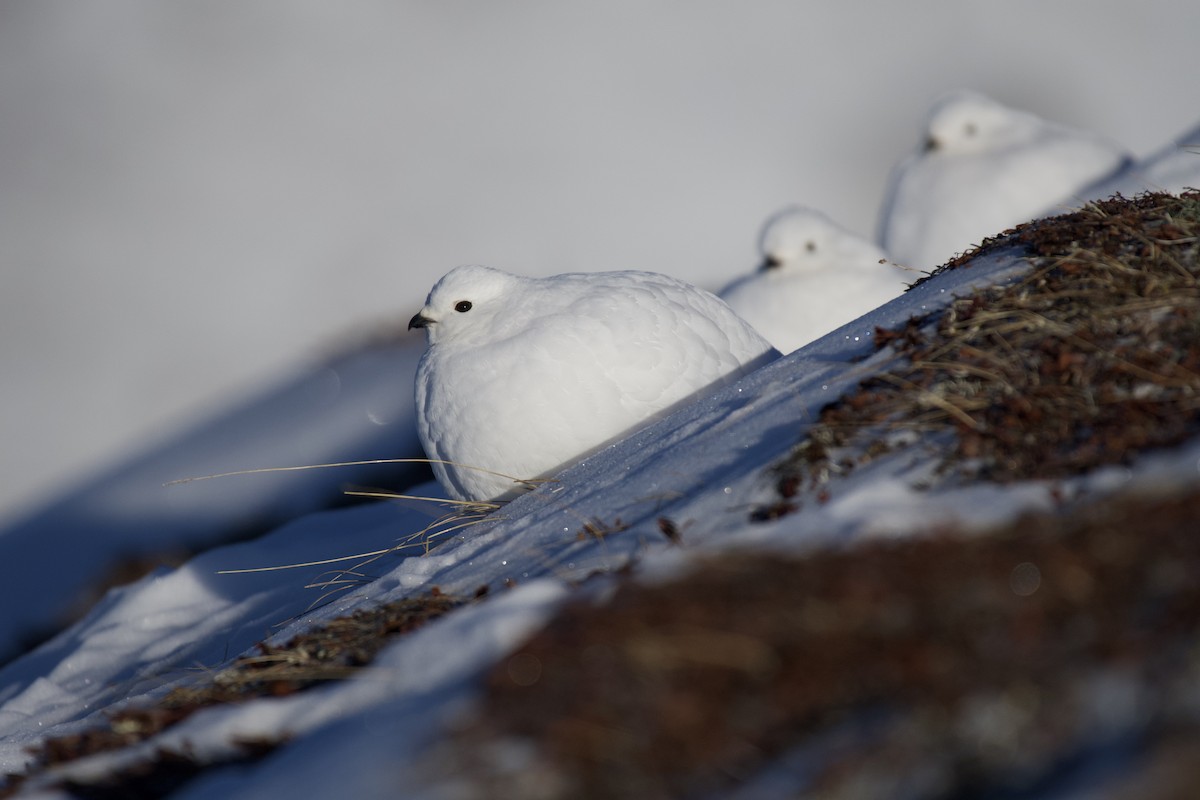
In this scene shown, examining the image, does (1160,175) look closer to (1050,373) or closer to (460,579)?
(1050,373)

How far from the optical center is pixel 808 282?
6156mm

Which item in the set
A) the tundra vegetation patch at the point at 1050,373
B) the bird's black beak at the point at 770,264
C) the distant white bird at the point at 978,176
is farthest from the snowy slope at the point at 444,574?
the distant white bird at the point at 978,176

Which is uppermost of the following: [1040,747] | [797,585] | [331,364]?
[331,364]

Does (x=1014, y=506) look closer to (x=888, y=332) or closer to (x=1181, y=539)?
(x=1181, y=539)

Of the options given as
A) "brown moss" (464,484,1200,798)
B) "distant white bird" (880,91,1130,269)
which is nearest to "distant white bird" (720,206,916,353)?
"distant white bird" (880,91,1130,269)

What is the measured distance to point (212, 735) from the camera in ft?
6.70

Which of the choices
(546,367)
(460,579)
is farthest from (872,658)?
(546,367)

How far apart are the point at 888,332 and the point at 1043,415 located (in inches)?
27.0

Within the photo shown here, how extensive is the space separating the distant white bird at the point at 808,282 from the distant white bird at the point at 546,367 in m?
2.16

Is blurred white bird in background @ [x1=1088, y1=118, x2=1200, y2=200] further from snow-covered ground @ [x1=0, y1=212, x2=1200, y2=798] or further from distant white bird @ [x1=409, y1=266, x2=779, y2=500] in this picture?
snow-covered ground @ [x1=0, y1=212, x2=1200, y2=798]

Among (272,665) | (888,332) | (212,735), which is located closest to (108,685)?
(272,665)

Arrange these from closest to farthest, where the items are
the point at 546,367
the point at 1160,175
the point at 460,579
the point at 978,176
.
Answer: the point at 460,579, the point at 546,367, the point at 1160,175, the point at 978,176

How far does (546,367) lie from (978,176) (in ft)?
16.7

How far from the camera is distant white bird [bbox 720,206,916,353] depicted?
6.02 metres
